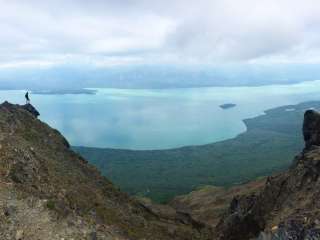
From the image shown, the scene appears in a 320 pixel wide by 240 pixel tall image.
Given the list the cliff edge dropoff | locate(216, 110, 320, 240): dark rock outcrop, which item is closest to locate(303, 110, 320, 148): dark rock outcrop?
locate(216, 110, 320, 240): dark rock outcrop

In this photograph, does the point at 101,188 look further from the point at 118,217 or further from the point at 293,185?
the point at 293,185

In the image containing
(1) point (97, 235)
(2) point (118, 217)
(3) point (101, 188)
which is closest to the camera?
(1) point (97, 235)

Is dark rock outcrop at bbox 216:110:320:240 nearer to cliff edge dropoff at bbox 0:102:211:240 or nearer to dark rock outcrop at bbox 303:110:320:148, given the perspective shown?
cliff edge dropoff at bbox 0:102:211:240

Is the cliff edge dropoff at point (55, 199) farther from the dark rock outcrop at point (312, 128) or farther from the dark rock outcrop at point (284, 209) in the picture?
the dark rock outcrop at point (312, 128)

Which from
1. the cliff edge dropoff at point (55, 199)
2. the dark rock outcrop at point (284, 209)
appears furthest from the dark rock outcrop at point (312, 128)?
the cliff edge dropoff at point (55, 199)

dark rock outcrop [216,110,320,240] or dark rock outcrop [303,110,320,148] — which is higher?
dark rock outcrop [303,110,320,148]

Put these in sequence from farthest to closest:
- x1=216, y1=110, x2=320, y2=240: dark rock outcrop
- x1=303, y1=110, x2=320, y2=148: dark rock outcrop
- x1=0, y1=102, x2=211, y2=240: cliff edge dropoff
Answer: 1. x1=303, y1=110, x2=320, y2=148: dark rock outcrop
2. x1=0, y1=102, x2=211, y2=240: cliff edge dropoff
3. x1=216, y1=110, x2=320, y2=240: dark rock outcrop

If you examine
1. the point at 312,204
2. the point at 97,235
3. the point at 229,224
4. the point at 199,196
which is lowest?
the point at 199,196

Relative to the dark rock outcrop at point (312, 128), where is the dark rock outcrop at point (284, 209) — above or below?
below

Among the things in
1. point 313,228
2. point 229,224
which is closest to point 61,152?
point 229,224
